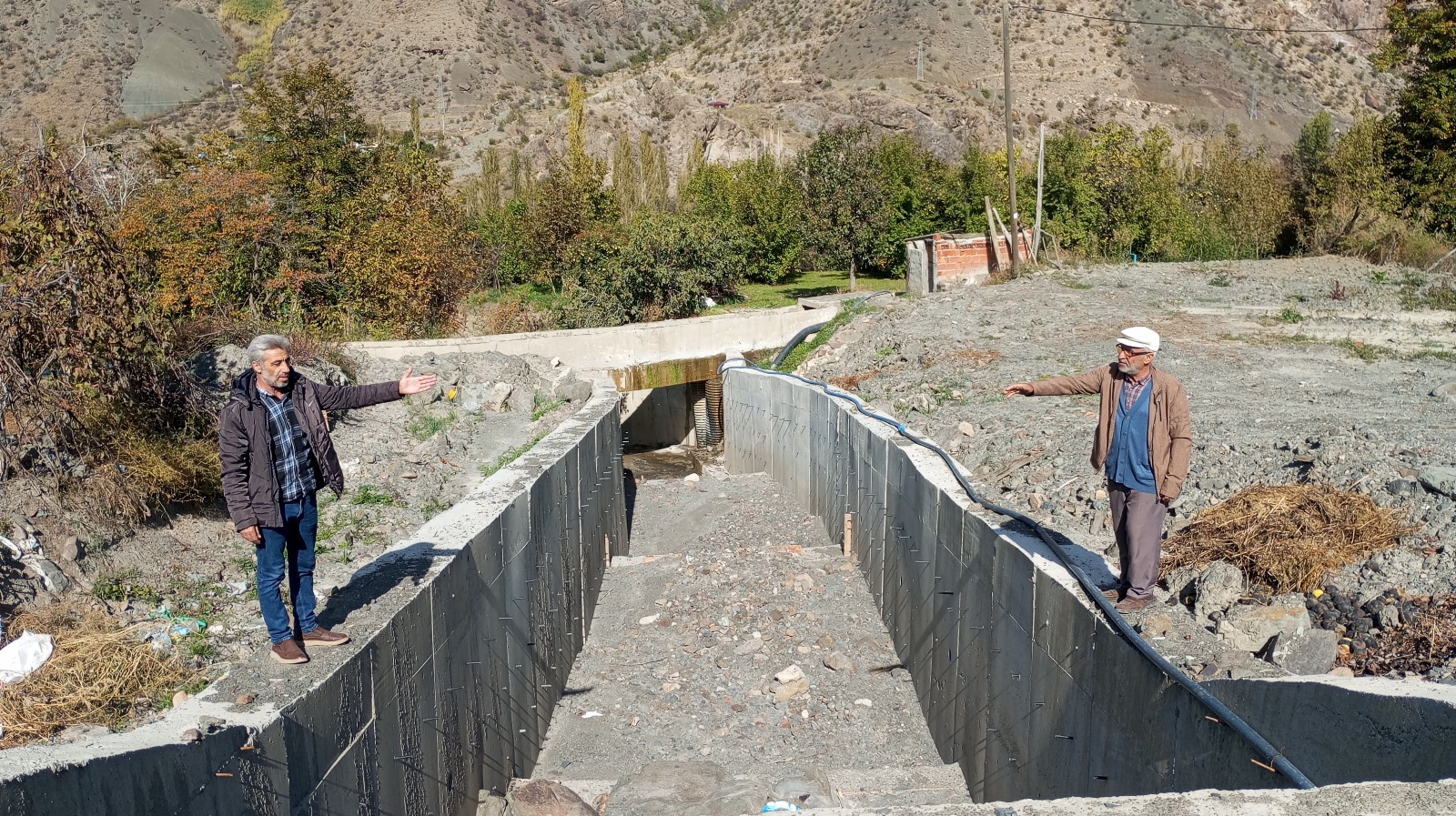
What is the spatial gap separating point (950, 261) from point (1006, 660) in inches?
885

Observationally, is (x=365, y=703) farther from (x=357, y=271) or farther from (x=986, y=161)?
(x=986, y=161)

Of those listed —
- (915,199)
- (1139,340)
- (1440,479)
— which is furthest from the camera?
(915,199)

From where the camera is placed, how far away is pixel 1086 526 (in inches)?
304

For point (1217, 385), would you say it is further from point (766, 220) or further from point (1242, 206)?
point (766, 220)

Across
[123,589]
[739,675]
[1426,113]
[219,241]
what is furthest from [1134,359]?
[1426,113]

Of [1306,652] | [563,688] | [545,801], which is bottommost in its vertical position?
[563,688]

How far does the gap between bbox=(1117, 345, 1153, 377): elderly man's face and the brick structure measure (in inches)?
879

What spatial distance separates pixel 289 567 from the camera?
499cm

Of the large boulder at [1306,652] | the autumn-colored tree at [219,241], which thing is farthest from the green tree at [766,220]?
the large boulder at [1306,652]

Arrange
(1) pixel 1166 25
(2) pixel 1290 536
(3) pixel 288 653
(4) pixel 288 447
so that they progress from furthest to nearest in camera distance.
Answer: (1) pixel 1166 25 < (2) pixel 1290 536 < (4) pixel 288 447 < (3) pixel 288 653

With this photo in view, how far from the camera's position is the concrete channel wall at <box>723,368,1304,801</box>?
459 cm

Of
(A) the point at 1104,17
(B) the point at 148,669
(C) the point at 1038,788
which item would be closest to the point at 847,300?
(C) the point at 1038,788

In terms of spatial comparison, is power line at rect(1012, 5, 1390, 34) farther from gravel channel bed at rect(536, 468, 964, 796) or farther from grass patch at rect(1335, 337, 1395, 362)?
gravel channel bed at rect(536, 468, 964, 796)

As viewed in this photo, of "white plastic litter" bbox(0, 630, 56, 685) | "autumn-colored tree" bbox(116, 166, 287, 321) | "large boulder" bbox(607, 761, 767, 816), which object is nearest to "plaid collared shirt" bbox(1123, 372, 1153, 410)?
"large boulder" bbox(607, 761, 767, 816)
